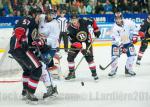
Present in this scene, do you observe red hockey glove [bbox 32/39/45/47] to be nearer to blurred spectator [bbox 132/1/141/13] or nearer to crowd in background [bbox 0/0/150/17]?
crowd in background [bbox 0/0/150/17]

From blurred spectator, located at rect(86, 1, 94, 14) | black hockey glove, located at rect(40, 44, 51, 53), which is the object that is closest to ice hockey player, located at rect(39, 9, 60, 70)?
black hockey glove, located at rect(40, 44, 51, 53)

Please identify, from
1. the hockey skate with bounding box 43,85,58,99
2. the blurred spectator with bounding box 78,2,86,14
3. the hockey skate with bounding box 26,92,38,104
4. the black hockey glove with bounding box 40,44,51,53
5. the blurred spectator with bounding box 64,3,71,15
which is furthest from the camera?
the blurred spectator with bounding box 78,2,86,14

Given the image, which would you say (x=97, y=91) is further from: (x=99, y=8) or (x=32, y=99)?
(x=99, y=8)

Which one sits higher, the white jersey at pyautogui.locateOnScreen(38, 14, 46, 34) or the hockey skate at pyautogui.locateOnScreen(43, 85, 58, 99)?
the white jersey at pyautogui.locateOnScreen(38, 14, 46, 34)

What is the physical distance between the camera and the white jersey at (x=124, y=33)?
9.05m

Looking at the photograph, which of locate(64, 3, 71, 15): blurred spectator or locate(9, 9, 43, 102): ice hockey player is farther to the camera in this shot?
locate(64, 3, 71, 15): blurred spectator

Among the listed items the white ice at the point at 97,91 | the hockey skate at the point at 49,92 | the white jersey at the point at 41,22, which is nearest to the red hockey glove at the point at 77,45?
the white ice at the point at 97,91

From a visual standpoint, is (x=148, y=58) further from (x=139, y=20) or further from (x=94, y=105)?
(x=94, y=105)

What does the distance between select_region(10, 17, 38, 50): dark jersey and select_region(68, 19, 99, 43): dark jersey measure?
5.65 ft

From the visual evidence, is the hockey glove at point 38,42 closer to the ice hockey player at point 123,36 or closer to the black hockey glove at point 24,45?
the black hockey glove at point 24,45

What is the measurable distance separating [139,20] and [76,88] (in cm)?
707

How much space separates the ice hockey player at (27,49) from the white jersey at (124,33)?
89.1 inches

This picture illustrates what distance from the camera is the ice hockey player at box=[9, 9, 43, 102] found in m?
6.93

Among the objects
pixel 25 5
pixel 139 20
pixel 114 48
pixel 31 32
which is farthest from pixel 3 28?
pixel 31 32
